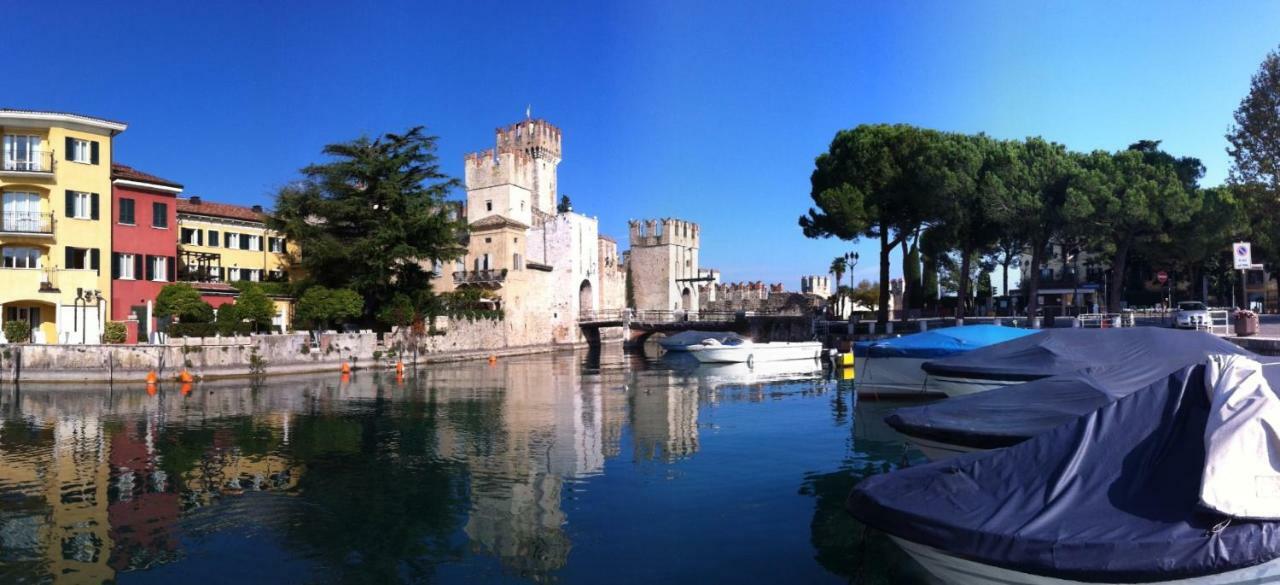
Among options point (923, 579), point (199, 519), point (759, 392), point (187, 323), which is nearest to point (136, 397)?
point (187, 323)

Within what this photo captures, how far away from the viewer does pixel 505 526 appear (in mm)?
10273

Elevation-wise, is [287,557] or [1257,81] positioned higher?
[1257,81]

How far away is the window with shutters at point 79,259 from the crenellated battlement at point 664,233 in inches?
2053

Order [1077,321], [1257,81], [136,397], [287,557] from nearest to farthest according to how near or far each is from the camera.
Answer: [287,557], [136,397], [1257,81], [1077,321]

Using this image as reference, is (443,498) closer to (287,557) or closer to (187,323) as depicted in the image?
(287,557)

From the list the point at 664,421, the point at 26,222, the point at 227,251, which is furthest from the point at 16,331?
the point at 664,421

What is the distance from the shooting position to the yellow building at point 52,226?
1342 inches

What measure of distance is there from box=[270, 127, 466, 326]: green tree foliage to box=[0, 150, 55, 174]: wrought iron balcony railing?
37.7 ft

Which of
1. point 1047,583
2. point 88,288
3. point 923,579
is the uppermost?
point 88,288

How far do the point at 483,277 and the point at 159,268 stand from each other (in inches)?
835

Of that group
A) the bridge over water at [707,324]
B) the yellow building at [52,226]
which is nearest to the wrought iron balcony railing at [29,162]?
the yellow building at [52,226]

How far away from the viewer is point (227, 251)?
162 feet

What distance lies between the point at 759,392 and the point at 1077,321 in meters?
14.6

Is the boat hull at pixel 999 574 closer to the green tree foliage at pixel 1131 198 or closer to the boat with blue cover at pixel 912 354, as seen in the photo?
the boat with blue cover at pixel 912 354
